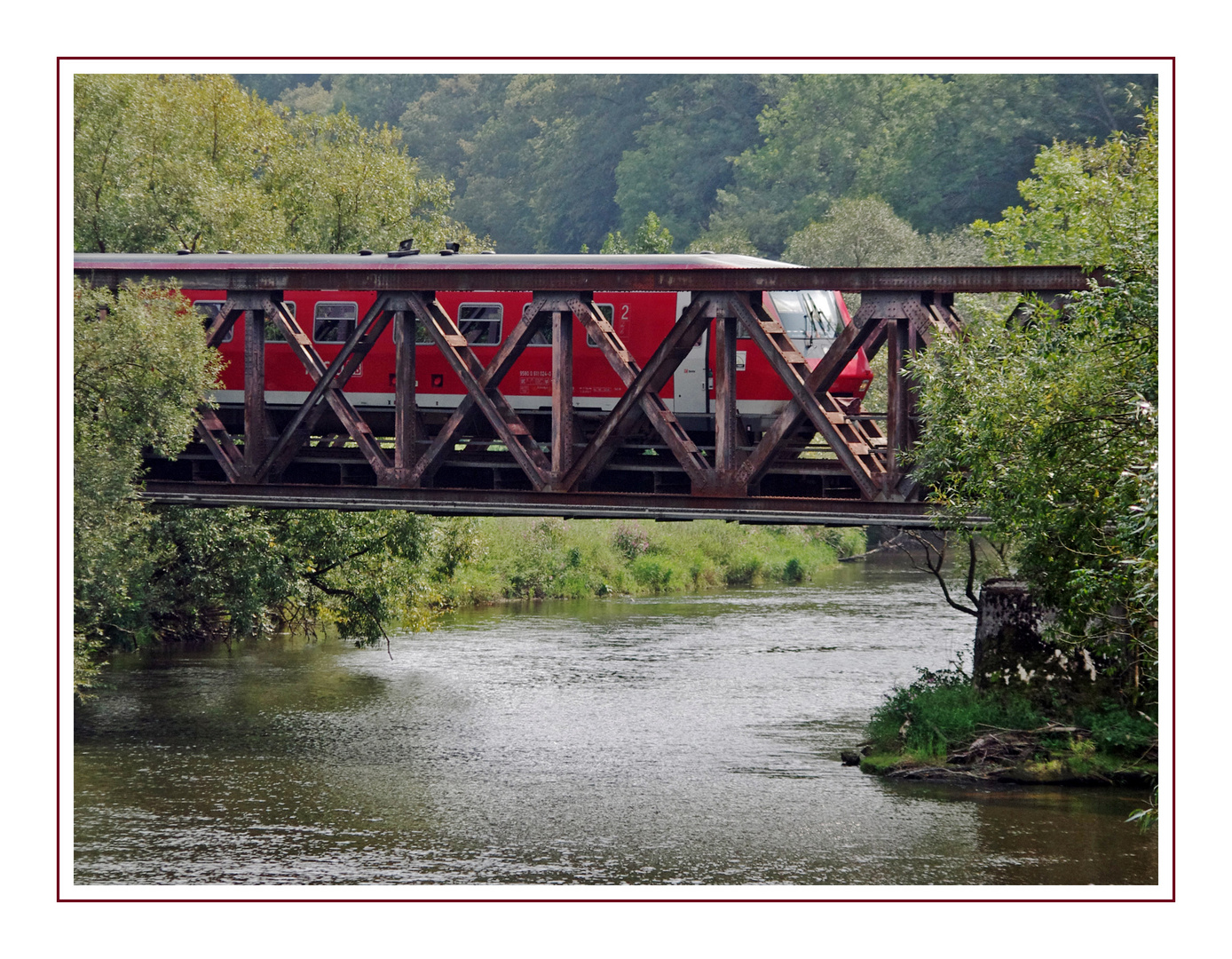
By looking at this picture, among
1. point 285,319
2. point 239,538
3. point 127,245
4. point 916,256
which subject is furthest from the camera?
point 916,256

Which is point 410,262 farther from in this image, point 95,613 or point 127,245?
point 127,245

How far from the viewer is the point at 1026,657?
2181 centimetres

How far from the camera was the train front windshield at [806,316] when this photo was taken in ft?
80.1

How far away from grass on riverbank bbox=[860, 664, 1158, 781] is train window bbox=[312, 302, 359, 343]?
34.9 feet

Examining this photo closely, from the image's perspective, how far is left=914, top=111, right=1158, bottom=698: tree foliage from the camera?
15.1m

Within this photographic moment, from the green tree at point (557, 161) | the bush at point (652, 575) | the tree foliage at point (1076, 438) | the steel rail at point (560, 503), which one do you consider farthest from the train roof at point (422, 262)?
the green tree at point (557, 161)

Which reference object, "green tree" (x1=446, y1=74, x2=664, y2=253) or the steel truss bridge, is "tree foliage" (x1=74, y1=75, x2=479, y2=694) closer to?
the steel truss bridge

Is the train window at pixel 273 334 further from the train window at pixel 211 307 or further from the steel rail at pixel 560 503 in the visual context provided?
the steel rail at pixel 560 503

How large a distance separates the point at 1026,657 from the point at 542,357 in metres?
8.27

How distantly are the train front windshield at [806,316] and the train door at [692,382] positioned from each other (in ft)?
4.95

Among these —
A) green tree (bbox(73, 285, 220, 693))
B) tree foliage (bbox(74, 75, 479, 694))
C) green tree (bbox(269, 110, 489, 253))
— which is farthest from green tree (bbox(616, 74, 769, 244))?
green tree (bbox(73, 285, 220, 693))

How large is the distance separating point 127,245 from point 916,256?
3698 cm

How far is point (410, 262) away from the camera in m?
23.8
